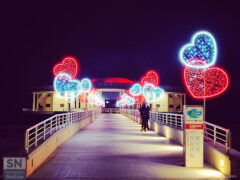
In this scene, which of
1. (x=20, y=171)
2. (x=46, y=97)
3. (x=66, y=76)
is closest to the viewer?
(x=20, y=171)

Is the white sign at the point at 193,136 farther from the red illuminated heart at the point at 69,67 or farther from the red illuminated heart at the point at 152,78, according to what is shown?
the red illuminated heart at the point at 152,78

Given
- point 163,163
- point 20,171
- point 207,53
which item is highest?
point 207,53

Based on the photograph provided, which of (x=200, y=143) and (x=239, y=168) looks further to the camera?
(x=200, y=143)

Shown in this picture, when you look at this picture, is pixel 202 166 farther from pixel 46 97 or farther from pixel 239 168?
pixel 46 97

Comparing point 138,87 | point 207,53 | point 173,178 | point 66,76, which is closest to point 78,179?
point 173,178

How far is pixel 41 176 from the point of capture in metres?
8.02

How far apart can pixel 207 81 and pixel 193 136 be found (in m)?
4.63

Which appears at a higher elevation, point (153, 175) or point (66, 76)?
point (66, 76)

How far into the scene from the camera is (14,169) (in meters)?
5.64

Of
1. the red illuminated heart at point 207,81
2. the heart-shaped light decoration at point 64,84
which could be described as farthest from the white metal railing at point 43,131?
the red illuminated heart at point 207,81

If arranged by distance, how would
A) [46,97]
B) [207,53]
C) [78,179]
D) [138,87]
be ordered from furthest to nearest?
[46,97], [138,87], [207,53], [78,179]

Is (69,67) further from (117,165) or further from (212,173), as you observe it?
(212,173)

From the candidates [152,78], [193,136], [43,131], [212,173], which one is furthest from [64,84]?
[212,173]

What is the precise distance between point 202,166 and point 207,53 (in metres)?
5.18
